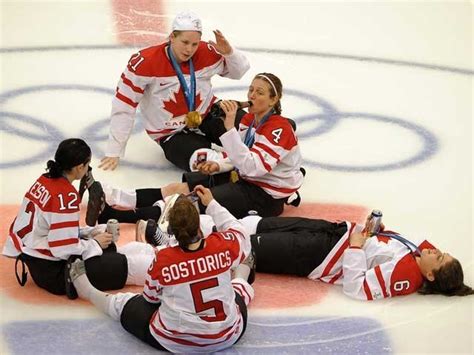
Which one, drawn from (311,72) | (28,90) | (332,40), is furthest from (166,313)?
(332,40)

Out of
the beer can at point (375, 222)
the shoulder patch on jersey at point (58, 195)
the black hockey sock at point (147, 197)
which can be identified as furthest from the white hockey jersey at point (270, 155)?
the shoulder patch on jersey at point (58, 195)

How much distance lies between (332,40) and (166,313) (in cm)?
380

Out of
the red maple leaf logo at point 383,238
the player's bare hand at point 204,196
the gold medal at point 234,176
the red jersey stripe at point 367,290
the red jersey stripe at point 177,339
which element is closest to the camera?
the red jersey stripe at point 177,339

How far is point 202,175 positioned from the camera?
4.17 meters

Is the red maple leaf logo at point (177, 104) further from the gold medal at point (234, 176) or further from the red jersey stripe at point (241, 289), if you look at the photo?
the red jersey stripe at point (241, 289)

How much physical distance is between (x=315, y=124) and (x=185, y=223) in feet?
7.71

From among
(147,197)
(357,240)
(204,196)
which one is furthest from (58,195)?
(357,240)

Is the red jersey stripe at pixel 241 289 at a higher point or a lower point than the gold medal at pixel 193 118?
lower

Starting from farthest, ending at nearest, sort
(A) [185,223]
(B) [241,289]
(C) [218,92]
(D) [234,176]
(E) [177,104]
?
(C) [218,92], (E) [177,104], (D) [234,176], (B) [241,289], (A) [185,223]

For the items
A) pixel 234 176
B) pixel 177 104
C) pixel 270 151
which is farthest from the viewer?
pixel 177 104

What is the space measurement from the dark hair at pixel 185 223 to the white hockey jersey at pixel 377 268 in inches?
30.1

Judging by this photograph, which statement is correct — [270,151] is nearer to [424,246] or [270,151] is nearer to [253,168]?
[253,168]

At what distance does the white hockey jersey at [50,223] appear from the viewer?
322 cm

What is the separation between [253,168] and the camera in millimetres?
3854
